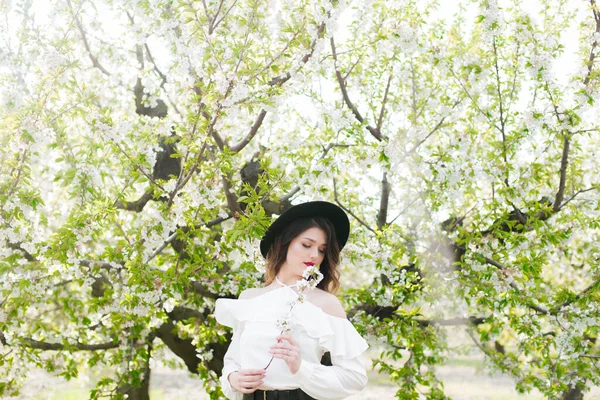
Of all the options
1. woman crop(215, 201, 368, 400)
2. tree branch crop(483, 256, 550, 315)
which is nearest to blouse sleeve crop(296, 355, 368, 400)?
woman crop(215, 201, 368, 400)

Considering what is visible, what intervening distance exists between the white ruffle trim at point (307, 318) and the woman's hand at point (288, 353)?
10 cm

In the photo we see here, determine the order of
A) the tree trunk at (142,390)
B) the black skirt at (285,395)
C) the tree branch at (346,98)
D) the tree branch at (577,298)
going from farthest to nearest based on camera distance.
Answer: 1. the tree trunk at (142,390)
2. the tree branch at (346,98)
3. the tree branch at (577,298)
4. the black skirt at (285,395)

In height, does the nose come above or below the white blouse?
above

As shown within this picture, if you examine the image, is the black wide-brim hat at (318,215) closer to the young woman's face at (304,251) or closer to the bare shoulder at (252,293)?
the young woman's face at (304,251)

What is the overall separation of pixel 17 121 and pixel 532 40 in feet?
14.1

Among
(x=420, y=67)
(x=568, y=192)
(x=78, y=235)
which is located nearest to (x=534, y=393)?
(x=568, y=192)

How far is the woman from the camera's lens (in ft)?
7.60

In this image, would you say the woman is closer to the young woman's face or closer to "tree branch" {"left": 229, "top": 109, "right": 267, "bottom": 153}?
the young woman's face

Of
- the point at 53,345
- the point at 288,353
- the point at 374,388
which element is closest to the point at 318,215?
the point at 288,353

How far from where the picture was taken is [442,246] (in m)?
6.10

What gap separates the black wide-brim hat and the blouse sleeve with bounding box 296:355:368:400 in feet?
1.97

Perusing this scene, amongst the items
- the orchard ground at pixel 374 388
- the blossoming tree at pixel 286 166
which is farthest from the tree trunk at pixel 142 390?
the orchard ground at pixel 374 388

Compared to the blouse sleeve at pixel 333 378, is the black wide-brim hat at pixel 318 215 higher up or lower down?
higher up

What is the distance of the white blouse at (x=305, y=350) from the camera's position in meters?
2.32
